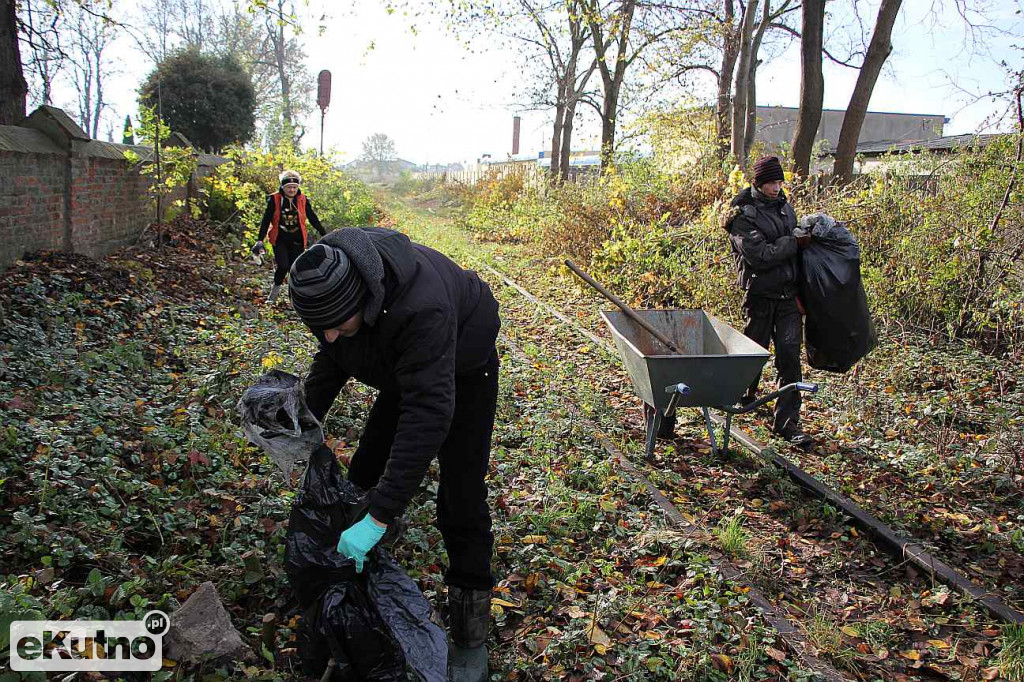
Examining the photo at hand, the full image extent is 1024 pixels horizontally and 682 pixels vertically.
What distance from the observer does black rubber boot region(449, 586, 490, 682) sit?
294 cm

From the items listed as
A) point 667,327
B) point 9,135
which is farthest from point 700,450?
point 9,135

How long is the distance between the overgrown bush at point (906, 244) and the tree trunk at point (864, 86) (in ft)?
5.08

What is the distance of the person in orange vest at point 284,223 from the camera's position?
9.02 metres

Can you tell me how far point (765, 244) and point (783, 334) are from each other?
0.74 meters

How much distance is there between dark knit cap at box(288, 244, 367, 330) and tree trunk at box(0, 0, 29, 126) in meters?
8.58

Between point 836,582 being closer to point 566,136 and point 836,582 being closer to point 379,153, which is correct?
point 566,136

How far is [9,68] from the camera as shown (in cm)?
866

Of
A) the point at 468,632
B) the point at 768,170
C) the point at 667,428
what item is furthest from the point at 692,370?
the point at 468,632

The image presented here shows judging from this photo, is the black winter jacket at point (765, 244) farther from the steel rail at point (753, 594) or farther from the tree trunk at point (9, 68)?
the tree trunk at point (9, 68)

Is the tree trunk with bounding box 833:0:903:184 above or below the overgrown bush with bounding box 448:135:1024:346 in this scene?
above

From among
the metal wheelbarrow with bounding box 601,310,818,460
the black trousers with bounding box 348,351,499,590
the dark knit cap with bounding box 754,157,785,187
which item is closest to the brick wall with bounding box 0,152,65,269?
the metal wheelbarrow with bounding box 601,310,818,460

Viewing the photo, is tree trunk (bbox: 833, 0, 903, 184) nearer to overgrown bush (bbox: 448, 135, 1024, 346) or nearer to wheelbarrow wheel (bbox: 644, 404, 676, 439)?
overgrown bush (bbox: 448, 135, 1024, 346)

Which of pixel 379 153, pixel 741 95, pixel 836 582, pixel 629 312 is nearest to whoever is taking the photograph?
pixel 836 582

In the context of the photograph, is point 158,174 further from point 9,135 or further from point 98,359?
point 98,359
